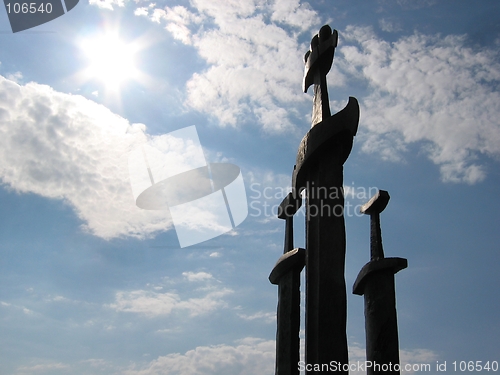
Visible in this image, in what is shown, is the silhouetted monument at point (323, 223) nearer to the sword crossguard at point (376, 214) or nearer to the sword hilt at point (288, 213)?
the sword hilt at point (288, 213)

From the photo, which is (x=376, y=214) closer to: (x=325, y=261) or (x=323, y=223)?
(x=323, y=223)

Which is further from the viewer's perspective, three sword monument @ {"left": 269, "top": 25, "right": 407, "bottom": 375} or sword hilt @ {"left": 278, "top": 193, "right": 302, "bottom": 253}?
sword hilt @ {"left": 278, "top": 193, "right": 302, "bottom": 253}

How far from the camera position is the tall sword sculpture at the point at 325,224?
5.25 metres

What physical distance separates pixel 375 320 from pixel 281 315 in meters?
1.42

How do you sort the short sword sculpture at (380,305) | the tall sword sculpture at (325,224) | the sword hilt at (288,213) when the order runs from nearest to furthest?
1. the tall sword sculpture at (325,224)
2. the short sword sculpture at (380,305)
3. the sword hilt at (288,213)

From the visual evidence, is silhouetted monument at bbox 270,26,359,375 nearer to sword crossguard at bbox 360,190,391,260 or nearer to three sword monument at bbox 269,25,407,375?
three sword monument at bbox 269,25,407,375

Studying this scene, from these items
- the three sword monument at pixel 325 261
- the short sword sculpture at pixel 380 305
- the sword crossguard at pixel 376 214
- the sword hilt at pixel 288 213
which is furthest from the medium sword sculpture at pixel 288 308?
the sword crossguard at pixel 376 214

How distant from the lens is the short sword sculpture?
21.8ft

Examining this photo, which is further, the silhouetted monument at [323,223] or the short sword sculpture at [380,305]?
the short sword sculpture at [380,305]

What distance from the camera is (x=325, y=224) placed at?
5.76 meters

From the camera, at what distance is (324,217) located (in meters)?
5.81

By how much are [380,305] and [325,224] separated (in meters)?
2.01

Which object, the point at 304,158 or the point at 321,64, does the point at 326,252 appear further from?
the point at 321,64

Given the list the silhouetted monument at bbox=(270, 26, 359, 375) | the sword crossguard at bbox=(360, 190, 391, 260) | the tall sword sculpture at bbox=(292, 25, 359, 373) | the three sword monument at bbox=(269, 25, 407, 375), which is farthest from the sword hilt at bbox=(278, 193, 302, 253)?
the sword crossguard at bbox=(360, 190, 391, 260)
